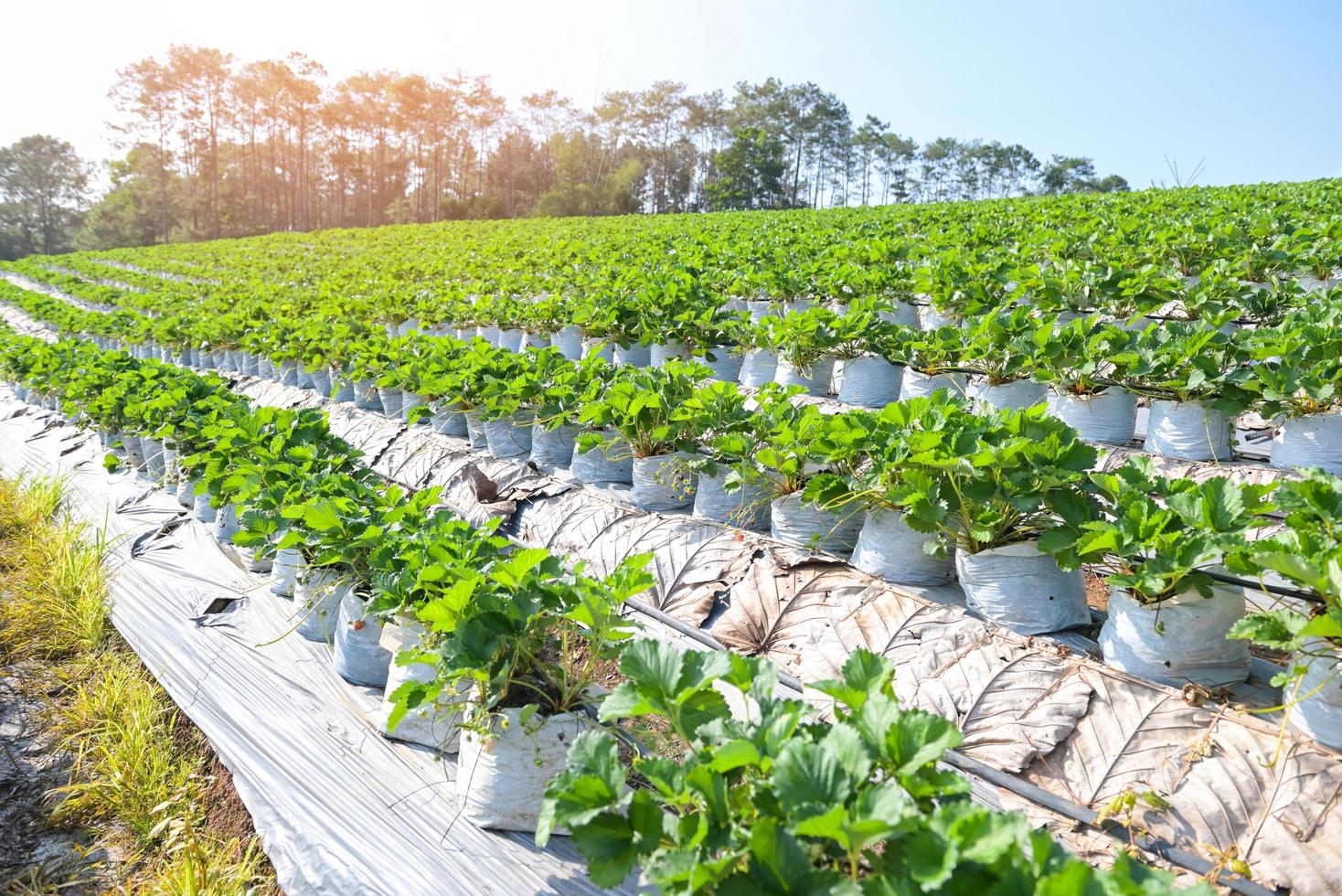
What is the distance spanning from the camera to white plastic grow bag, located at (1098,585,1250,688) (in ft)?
6.51

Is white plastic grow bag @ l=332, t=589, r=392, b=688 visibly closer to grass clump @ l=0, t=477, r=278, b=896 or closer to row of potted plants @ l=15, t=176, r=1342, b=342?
grass clump @ l=0, t=477, r=278, b=896

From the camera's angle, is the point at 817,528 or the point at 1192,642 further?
the point at 817,528

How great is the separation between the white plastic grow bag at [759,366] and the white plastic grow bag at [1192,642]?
3114 mm

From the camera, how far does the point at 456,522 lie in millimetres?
2381

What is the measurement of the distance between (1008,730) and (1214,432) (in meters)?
1.92

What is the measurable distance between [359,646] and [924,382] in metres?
2.89

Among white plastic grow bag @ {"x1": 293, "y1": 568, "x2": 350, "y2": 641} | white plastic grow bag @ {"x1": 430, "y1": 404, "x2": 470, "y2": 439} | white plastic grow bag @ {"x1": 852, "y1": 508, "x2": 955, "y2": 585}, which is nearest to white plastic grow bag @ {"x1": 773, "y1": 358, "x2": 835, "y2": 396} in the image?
white plastic grow bag @ {"x1": 852, "y1": 508, "x2": 955, "y2": 585}

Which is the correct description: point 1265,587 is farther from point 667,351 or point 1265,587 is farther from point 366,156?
point 366,156

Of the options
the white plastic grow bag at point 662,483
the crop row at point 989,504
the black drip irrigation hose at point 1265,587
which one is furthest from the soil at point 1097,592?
the white plastic grow bag at point 662,483

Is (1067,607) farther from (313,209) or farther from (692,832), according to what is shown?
(313,209)

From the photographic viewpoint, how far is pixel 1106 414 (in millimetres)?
3439

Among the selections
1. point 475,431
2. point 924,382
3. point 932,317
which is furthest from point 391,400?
point 932,317

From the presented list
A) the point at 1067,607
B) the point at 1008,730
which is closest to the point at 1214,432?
the point at 1067,607

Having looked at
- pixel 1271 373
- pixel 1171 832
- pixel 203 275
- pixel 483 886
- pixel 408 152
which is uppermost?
pixel 408 152
